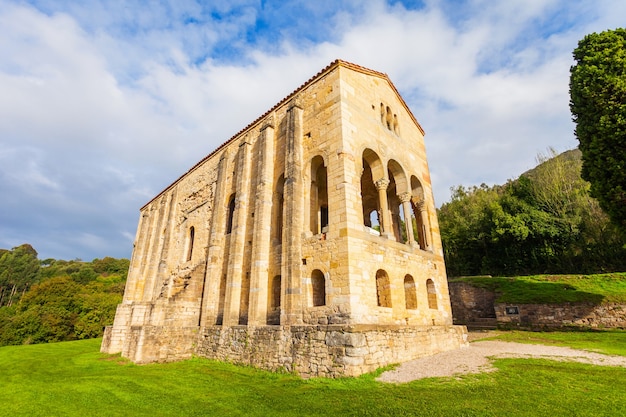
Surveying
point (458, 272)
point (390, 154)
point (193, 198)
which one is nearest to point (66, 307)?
point (193, 198)

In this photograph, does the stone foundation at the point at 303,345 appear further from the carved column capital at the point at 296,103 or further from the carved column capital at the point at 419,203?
the carved column capital at the point at 296,103

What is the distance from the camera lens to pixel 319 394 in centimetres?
689

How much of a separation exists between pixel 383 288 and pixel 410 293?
1.88 meters

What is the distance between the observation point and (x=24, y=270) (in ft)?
195

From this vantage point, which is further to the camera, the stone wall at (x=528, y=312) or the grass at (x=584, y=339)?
the stone wall at (x=528, y=312)

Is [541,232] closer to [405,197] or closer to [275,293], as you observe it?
[405,197]

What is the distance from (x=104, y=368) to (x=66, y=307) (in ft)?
75.0

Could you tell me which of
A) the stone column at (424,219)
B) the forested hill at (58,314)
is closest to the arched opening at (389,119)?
the stone column at (424,219)

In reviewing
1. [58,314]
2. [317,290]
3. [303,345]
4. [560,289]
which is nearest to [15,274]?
[58,314]

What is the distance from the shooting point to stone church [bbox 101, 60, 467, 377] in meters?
9.33

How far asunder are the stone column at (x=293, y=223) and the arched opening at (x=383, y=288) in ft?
9.90

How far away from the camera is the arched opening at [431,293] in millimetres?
13016

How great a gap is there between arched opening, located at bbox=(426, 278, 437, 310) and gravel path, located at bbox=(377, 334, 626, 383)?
2.45m

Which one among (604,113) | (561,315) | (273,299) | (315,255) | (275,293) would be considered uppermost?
(604,113)
